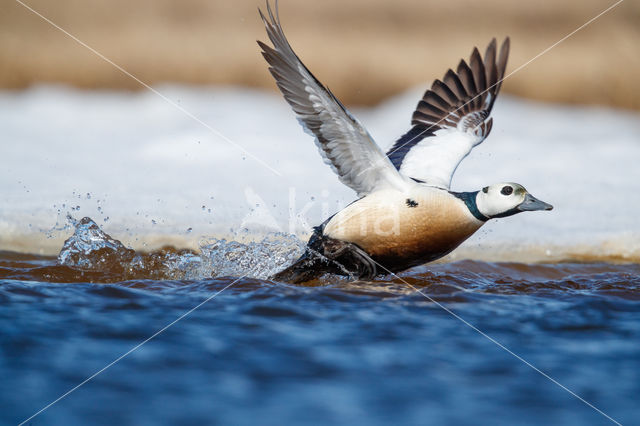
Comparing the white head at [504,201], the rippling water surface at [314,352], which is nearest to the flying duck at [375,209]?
the white head at [504,201]

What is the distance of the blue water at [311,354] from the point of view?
2.69m

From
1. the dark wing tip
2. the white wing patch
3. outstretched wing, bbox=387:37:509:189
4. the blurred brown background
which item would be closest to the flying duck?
the white wing patch

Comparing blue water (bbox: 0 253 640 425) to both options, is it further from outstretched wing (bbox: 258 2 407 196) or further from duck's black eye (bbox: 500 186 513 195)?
outstretched wing (bbox: 258 2 407 196)

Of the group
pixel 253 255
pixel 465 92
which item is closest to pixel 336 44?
pixel 465 92

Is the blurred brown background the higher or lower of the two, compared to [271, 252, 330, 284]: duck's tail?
higher

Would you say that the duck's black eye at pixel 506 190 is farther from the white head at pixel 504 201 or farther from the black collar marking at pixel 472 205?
the black collar marking at pixel 472 205

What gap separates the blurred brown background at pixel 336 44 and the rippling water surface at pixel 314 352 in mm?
4257

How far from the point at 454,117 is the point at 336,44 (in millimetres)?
3227

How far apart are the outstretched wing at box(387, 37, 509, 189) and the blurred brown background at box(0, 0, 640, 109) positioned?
2624mm

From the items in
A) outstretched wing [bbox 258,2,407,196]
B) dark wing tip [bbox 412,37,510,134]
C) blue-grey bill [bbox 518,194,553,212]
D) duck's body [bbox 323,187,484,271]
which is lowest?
duck's body [bbox 323,187,484,271]

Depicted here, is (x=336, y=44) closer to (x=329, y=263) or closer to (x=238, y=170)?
(x=238, y=170)

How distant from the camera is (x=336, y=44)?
8.55 meters

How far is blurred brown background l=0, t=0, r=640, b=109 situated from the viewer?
830cm

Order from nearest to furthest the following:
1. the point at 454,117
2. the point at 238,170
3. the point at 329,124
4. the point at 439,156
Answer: the point at 329,124 → the point at 439,156 → the point at 454,117 → the point at 238,170
